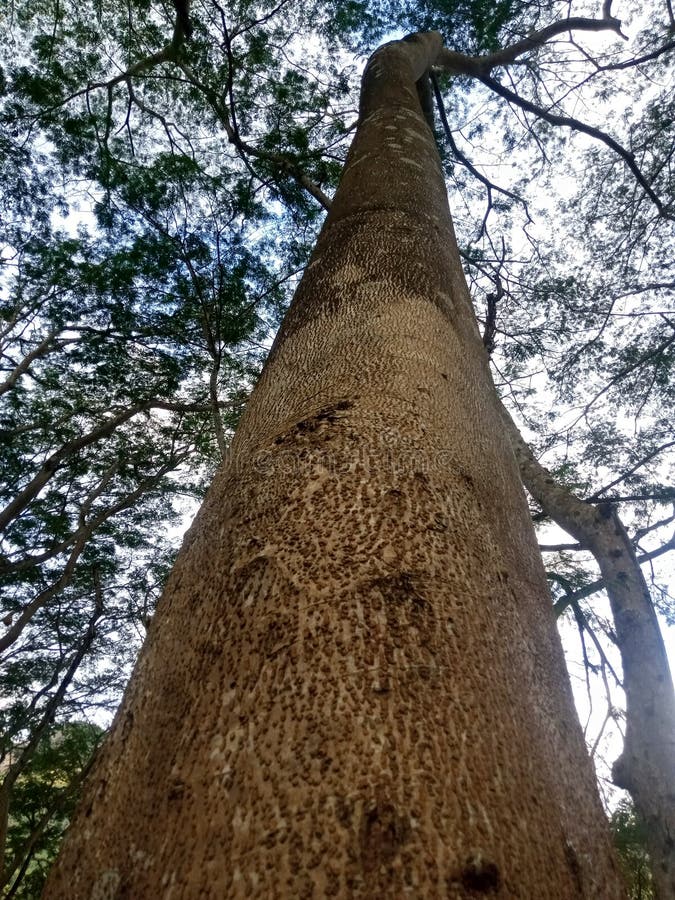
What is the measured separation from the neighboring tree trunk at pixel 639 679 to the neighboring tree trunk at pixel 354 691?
2.36m

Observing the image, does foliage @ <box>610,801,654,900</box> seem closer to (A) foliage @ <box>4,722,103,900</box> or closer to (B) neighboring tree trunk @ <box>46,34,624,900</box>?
(B) neighboring tree trunk @ <box>46,34,624,900</box>

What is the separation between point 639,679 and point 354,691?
2.97m

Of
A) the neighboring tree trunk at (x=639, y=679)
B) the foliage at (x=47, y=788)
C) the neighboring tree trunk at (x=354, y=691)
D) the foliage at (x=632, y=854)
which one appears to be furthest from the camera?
the foliage at (x=47, y=788)

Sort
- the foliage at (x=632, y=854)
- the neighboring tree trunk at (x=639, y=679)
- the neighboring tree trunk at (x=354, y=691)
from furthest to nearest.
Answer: the foliage at (x=632, y=854), the neighboring tree trunk at (x=639, y=679), the neighboring tree trunk at (x=354, y=691)

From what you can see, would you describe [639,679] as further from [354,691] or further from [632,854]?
[632,854]

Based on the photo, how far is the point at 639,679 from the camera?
2.78m

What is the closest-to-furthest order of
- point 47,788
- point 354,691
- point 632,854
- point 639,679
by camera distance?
point 354,691
point 639,679
point 632,854
point 47,788

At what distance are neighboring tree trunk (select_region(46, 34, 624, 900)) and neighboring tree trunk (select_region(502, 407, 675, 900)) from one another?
7.75ft

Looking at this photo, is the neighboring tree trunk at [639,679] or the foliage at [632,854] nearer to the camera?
the neighboring tree trunk at [639,679]

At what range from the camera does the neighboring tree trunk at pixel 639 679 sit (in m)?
2.38

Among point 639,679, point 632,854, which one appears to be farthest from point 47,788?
point 639,679

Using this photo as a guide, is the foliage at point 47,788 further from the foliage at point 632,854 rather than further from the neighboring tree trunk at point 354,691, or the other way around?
the neighboring tree trunk at point 354,691

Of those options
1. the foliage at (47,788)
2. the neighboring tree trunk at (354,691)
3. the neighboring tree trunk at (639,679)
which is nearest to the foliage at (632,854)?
the neighboring tree trunk at (639,679)

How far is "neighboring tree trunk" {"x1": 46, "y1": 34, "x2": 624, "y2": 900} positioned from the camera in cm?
43
